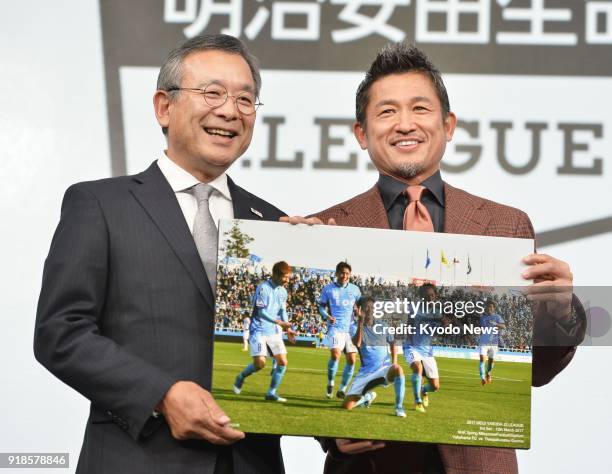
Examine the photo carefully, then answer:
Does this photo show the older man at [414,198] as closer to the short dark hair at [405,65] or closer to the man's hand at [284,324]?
the short dark hair at [405,65]

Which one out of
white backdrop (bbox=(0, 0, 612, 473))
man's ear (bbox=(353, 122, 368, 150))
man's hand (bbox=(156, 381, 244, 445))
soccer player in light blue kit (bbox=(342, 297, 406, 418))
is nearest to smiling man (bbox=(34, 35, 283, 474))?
man's hand (bbox=(156, 381, 244, 445))

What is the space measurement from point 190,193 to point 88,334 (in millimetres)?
378

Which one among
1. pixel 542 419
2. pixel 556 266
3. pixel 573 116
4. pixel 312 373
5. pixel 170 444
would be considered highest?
pixel 573 116

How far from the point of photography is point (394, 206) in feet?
6.23


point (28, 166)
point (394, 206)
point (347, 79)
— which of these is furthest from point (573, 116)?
point (28, 166)

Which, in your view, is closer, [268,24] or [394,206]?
[394,206]

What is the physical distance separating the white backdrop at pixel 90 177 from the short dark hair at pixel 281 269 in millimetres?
1334

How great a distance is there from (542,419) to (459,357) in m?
1.36

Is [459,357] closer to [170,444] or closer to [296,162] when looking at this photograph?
[170,444]

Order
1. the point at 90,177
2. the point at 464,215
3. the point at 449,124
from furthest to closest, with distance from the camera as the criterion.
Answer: the point at 90,177 → the point at 449,124 → the point at 464,215

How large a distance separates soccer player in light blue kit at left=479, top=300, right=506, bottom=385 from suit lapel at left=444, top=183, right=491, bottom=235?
23 cm

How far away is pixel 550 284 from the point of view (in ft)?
5.36

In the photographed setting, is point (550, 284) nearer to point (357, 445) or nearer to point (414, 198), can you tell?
point (414, 198)

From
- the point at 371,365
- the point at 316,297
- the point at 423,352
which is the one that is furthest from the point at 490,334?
the point at 316,297
